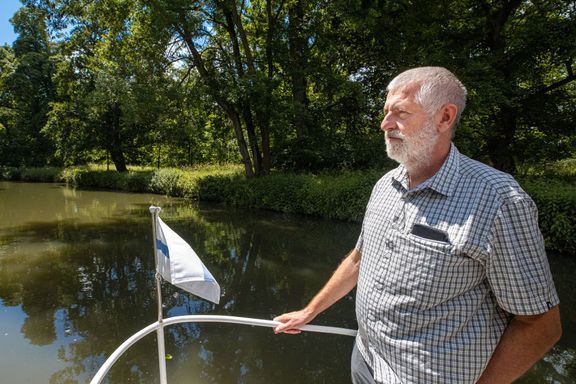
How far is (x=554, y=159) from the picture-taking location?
11766 millimetres

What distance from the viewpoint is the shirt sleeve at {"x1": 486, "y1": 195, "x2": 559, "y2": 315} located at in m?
1.08

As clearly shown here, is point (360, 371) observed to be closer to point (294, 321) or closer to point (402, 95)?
point (294, 321)

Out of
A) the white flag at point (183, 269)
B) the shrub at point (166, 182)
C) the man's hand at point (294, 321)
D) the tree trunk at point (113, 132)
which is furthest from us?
the tree trunk at point (113, 132)

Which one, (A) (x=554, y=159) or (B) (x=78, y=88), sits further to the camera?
(B) (x=78, y=88)

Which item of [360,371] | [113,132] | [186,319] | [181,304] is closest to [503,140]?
[181,304]

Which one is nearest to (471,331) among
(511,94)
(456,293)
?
(456,293)

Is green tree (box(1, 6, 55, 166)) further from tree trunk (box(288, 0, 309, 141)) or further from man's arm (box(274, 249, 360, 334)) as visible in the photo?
man's arm (box(274, 249, 360, 334))

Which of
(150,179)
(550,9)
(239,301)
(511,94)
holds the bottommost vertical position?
(239,301)

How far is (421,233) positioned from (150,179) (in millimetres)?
20423

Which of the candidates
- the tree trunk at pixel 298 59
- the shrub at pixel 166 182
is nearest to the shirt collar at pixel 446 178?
the tree trunk at pixel 298 59

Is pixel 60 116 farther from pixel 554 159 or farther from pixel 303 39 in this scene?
pixel 554 159

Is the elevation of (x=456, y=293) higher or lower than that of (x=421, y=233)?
lower

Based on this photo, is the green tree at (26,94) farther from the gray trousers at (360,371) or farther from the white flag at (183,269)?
the gray trousers at (360,371)

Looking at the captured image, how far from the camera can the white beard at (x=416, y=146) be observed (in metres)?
1.34
